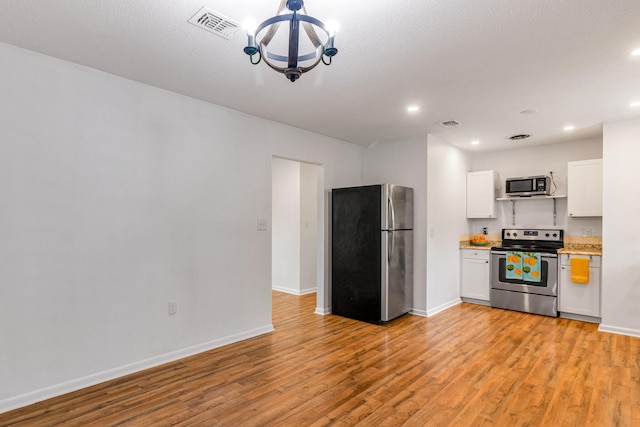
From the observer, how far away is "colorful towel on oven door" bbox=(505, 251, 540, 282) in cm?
477

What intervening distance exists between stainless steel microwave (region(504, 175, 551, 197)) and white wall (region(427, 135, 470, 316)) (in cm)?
68

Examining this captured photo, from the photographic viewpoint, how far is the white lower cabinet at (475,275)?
5.25 metres

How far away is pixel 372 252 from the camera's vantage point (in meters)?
4.36

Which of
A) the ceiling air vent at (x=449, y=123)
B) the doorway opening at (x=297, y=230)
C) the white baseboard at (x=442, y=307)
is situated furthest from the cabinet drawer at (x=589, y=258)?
the doorway opening at (x=297, y=230)

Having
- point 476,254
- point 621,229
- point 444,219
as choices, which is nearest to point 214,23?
point 444,219

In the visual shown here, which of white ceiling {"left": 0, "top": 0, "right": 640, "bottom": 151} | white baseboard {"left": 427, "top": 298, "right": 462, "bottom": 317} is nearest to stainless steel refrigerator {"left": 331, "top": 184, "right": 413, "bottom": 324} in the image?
white baseboard {"left": 427, "top": 298, "right": 462, "bottom": 317}

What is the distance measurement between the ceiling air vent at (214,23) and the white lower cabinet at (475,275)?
4636mm

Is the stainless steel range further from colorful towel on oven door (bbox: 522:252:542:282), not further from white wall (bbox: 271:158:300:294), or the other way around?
white wall (bbox: 271:158:300:294)

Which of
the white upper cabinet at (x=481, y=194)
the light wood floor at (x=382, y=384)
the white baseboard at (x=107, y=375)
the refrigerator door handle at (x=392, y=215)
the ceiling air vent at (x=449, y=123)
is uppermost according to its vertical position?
the ceiling air vent at (x=449, y=123)

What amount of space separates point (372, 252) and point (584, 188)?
9.73 ft

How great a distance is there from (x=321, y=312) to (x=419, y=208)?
1.93 m

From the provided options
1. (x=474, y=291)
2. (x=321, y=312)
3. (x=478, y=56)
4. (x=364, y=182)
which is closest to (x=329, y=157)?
(x=364, y=182)

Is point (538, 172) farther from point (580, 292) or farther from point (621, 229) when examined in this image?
point (580, 292)

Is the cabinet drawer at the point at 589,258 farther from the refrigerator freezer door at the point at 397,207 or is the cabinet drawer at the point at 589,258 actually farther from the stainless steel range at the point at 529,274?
the refrigerator freezer door at the point at 397,207
